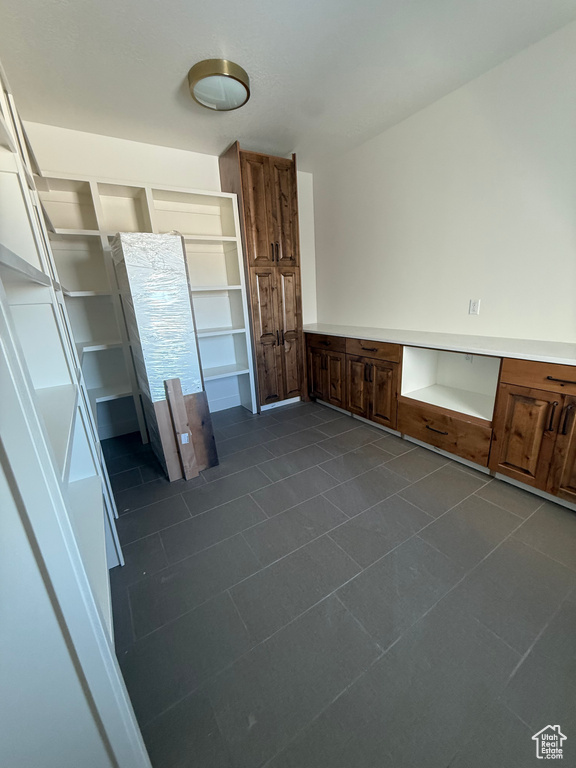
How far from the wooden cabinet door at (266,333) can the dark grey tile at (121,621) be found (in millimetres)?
2256

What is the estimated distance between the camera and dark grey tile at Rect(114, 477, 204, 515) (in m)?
2.04

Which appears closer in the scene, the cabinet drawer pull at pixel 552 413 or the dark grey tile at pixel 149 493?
the cabinet drawer pull at pixel 552 413

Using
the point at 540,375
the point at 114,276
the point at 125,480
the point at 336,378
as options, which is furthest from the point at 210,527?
the point at 114,276

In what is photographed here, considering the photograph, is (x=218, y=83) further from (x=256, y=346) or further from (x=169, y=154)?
(x=256, y=346)

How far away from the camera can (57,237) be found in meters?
2.60

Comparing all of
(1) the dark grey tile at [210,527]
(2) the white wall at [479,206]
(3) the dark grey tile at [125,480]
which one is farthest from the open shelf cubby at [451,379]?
(3) the dark grey tile at [125,480]

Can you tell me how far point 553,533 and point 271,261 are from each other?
3.08m

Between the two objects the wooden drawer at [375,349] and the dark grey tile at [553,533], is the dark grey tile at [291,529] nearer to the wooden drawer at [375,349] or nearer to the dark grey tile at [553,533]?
the dark grey tile at [553,533]

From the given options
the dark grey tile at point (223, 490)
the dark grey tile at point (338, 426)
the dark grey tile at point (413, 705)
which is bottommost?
the dark grey tile at point (413, 705)

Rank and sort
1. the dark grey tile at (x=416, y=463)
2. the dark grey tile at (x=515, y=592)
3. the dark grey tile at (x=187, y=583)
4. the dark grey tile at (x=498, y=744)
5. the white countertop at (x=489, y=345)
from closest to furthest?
the dark grey tile at (x=498, y=744) < the dark grey tile at (x=515, y=592) < the dark grey tile at (x=187, y=583) < the white countertop at (x=489, y=345) < the dark grey tile at (x=416, y=463)

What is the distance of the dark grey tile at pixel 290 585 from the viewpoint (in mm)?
1287

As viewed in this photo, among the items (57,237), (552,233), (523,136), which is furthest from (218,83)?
(552,233)

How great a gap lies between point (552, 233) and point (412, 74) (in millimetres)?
1418

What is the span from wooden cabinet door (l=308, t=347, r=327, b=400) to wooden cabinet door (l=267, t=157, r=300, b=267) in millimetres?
1011
